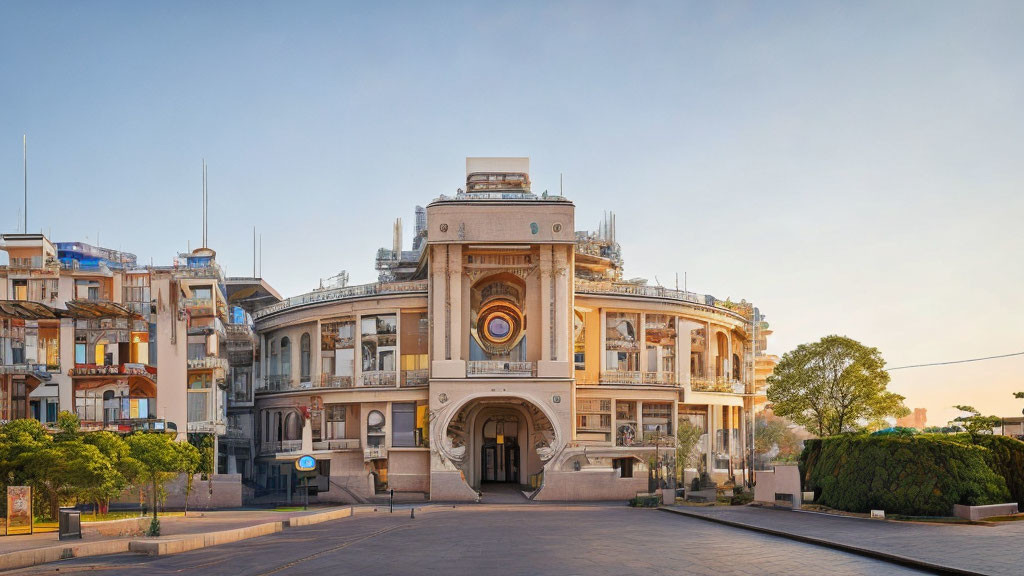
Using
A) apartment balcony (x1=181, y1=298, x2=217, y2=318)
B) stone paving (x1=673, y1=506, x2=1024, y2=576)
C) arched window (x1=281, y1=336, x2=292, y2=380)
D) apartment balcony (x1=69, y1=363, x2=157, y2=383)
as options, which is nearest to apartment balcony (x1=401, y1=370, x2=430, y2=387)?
arched window (x1=281, y1=336, x2=292, y2=380)

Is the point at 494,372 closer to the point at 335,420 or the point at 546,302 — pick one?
the point at 546,302

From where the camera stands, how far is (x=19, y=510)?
33.4m

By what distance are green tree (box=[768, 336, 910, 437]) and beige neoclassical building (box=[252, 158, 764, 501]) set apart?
6.69 m

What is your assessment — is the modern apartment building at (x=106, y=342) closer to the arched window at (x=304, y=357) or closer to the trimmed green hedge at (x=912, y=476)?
the arched window at (x=304, y=357)

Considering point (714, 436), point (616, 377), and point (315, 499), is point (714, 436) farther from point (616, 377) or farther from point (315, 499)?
point (315, 499)

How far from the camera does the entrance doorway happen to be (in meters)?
64.4

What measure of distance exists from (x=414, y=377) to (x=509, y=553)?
3565 centimetres

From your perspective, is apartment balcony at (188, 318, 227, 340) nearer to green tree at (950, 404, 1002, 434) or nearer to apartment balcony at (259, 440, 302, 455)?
apartment balcony at (259, 440, 302, 455)

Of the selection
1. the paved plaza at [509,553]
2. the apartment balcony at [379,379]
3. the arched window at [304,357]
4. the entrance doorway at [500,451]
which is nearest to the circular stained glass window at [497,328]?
the entrance doorway at [500,451]

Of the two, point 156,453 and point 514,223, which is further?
point 514,223

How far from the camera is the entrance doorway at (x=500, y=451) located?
64.4 m

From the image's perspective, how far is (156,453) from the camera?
41344 millimetres

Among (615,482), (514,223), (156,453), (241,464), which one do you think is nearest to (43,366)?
(156,453)

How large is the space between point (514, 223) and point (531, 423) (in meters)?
13.7
